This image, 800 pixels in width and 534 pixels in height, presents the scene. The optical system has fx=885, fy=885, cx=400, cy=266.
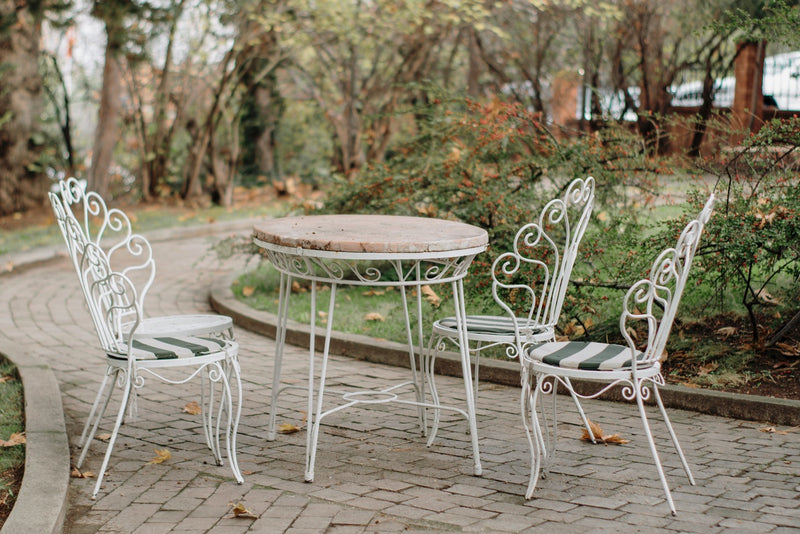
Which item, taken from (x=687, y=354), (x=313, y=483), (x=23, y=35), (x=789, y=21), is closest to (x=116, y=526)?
(x=313, y=483)

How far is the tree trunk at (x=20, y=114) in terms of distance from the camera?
13.7 meters

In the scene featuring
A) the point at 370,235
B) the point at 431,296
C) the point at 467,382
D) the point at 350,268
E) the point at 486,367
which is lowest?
the point at 486,367

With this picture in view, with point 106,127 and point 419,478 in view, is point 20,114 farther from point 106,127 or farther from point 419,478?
point 419,478

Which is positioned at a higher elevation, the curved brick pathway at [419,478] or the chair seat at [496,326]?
the chair seat at [496,326]

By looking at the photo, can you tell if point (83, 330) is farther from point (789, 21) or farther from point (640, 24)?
point (640, 24)

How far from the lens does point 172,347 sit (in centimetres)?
405

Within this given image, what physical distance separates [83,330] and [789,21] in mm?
5689

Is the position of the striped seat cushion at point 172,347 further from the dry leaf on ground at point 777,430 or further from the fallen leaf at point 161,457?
the dry leaf on ground at point 777,430

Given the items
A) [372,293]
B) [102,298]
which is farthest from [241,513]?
[372,293]

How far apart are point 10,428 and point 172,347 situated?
1.22 meters

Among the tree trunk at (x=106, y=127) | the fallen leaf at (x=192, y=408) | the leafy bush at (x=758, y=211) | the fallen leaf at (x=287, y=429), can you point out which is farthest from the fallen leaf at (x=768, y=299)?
the tree trunk at (x=106, y=127)

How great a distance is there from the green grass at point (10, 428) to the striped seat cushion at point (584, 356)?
2.32 metres

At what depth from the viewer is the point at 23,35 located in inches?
543

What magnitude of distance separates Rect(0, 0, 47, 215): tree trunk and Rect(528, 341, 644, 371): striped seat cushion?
38.8 ft
